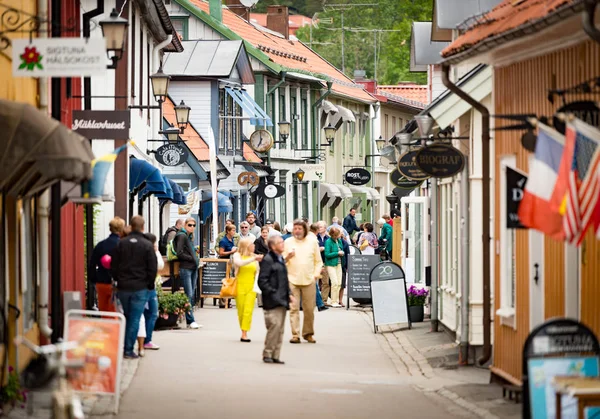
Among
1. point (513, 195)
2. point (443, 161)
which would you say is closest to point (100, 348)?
point (513, 195)

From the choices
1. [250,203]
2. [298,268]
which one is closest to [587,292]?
[298,268]

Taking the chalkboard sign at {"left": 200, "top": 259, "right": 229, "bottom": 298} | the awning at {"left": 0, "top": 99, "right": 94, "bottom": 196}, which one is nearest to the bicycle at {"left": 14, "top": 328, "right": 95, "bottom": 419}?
the awning at {"left": 0, "top": 99, "right": 94, "bottom": 196}

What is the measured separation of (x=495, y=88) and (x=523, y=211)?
5.60 m

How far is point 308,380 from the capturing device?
53.8 feet

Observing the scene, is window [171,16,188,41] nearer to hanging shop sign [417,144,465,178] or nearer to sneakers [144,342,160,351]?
sneakers [144,342,160,351]

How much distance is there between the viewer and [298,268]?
21562 millimetres

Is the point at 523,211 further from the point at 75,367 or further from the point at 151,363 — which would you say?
the point at 151,363

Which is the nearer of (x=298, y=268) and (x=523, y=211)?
(x=523, y=211)

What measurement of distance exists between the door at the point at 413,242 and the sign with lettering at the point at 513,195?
14602 mm

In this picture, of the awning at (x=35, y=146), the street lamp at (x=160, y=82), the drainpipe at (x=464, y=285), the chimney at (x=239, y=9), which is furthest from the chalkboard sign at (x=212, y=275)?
the chimney at (x=239, y=9)

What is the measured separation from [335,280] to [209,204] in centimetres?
1002

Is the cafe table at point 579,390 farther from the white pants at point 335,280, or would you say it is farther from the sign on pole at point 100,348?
the white pants at point 335,280

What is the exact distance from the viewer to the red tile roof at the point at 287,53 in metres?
50.6

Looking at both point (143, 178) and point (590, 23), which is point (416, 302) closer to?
point (143, 178)
